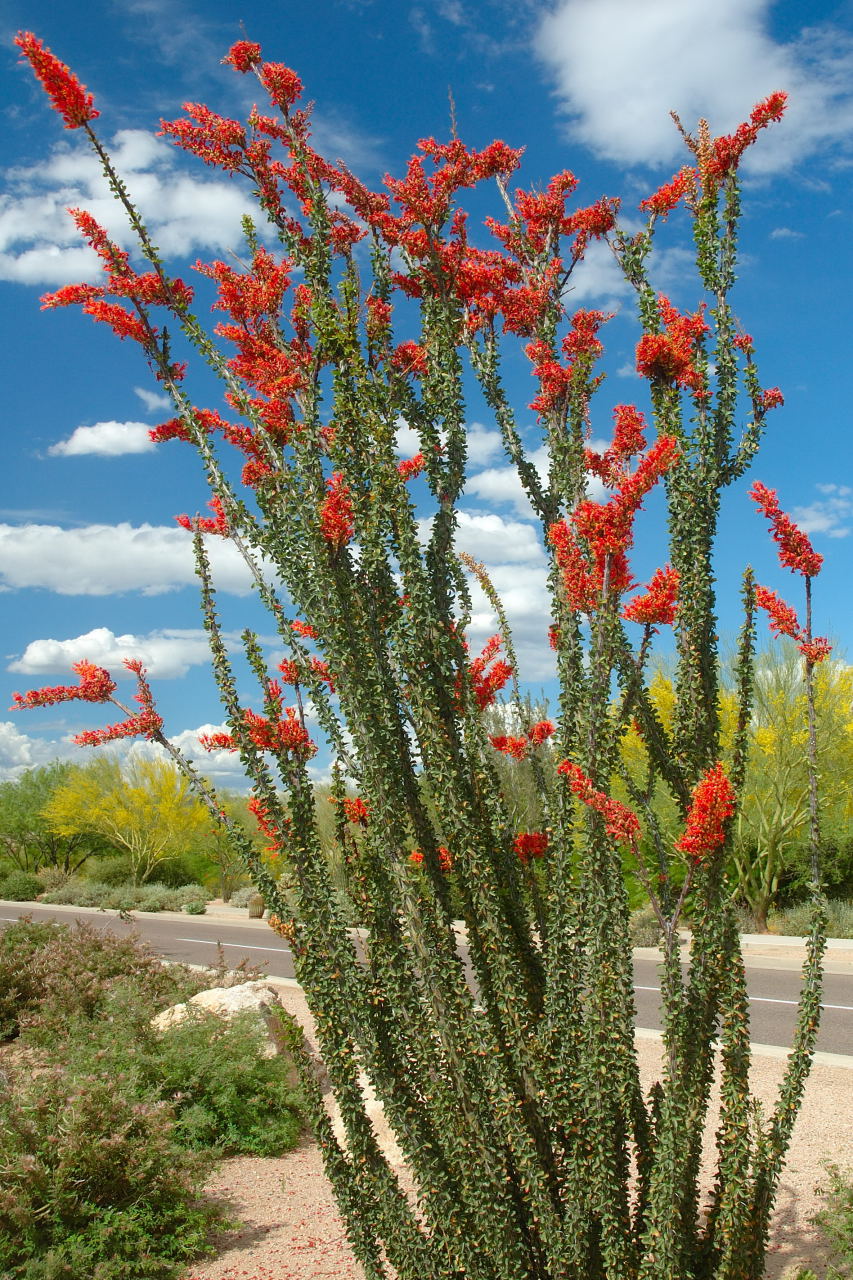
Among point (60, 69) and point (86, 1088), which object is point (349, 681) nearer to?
point (60, 69)

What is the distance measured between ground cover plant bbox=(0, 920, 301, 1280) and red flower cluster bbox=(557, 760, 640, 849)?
12.0 ft

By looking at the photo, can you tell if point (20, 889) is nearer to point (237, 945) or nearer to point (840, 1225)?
point (237, 945)

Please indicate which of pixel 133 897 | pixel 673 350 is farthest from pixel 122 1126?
pixel 133 897

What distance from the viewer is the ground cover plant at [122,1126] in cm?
463

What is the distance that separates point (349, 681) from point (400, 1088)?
4.33 feet

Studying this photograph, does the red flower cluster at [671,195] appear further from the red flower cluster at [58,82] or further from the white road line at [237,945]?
the white road line at [237,945]

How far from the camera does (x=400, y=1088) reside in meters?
2.94

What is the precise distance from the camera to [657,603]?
2867mm

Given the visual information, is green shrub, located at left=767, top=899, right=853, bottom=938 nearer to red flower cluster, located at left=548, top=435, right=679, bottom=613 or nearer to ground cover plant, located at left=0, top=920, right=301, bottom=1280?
ground cover plant, located at left=0, top=920, right=301, bottom=1280

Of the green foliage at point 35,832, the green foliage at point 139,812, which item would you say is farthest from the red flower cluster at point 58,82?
the green foliage at point 35,832

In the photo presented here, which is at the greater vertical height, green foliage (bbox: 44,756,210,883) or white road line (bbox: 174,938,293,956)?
green foliage (bbox: 44,756,210,883)

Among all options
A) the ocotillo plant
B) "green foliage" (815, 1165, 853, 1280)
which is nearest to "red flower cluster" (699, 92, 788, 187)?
the ocotillo plant

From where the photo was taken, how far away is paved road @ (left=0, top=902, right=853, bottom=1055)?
30.5 ft

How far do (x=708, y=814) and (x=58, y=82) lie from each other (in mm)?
3090
